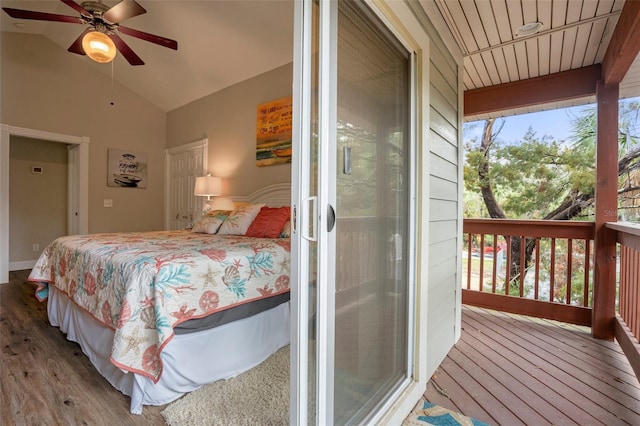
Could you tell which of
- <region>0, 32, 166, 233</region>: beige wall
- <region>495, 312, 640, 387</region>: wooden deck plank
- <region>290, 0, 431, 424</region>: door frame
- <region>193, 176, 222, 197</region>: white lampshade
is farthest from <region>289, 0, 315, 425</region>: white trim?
<region>0, 32, 166, 233</region>: beige wall

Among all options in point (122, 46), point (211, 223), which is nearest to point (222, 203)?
point (211, 223)

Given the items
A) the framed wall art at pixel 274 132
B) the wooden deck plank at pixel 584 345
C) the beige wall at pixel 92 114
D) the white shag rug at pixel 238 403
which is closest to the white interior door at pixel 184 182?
the beige wall at pixel 92 114

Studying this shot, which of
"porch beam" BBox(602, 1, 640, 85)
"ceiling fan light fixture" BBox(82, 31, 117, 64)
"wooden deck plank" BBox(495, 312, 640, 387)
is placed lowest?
"wooden deck plank" BBox(495, 312, 640, 387)

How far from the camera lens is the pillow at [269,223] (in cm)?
272

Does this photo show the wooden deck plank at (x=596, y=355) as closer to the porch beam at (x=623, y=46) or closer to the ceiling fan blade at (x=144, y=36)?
the porch beam at (x=623, y=46)

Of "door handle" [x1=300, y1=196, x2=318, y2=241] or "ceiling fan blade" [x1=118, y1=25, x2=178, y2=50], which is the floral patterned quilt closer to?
"door handle" [x1=300, y1=196, x2=318, y2=241]

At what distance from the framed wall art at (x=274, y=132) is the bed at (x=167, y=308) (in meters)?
1.57

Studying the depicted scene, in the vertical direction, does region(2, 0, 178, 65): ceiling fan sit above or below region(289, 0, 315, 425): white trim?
above

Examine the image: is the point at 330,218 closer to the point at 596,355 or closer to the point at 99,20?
the point at 596,355

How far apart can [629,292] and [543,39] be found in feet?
6.56

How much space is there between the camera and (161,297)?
5.04ft

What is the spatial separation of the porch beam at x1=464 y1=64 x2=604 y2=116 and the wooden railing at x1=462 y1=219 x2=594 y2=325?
3.84 ft

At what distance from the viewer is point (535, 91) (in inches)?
117

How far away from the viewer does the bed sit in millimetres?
1532
